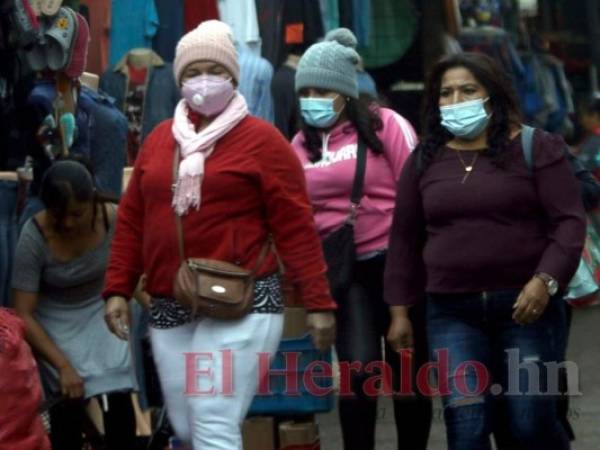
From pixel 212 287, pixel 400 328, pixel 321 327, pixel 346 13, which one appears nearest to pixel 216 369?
pixel 212 287

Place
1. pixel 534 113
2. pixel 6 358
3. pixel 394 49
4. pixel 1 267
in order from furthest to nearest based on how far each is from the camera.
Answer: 1. pixel 534 113
2. pixel 394 49
3. pixel 1 267
4. pixel 6 358

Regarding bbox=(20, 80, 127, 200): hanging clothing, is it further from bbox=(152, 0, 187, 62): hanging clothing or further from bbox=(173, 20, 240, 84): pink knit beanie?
bbox=(152, 0, 187, 62): hanging clothing

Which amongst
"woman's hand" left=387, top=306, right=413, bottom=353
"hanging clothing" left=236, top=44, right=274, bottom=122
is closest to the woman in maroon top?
"woman's hand" left=387, top=306, right=413, bottom=353

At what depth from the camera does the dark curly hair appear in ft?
21.7

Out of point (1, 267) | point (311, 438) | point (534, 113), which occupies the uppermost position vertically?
point (534, 113)

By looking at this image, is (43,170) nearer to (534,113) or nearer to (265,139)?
(265,139)

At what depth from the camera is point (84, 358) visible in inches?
299

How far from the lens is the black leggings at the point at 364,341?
7508 mm

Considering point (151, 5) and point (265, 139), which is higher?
point (151, 5)

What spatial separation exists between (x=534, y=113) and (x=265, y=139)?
6.16 metres

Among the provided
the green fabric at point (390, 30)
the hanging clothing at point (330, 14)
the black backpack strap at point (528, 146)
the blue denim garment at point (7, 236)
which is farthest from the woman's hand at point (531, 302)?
the green fabric at point (390, 30)

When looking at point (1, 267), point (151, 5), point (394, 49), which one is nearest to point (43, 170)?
point (1, 267)

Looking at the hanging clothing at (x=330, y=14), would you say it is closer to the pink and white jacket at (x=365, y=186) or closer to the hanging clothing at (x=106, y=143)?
the hanging clothing at (x=106, y=143)

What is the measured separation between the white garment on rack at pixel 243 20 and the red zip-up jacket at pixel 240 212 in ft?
12.1
